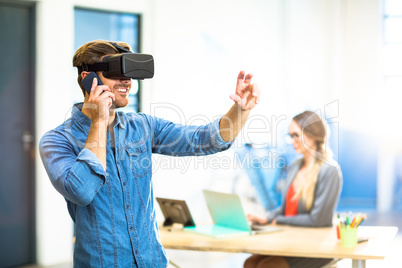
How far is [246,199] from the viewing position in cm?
611

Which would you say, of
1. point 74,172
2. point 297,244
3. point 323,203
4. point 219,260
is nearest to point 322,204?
point 323,203

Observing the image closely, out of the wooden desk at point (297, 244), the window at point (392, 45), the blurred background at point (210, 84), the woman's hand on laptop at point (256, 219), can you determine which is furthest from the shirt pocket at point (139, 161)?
the window at point (392, 45)

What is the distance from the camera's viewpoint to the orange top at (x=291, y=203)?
301 centimetres

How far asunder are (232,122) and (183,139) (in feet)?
0.65

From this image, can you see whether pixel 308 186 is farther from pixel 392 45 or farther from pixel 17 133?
pixel 392 45

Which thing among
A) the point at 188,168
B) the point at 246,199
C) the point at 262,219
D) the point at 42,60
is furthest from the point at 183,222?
the point at 246,199

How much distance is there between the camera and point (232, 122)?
A: 152 cm

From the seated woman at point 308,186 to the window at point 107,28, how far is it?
1610mm

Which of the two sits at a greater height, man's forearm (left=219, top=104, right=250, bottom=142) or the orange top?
man's forearm (left=219, top=104, right=250, bottom=142)

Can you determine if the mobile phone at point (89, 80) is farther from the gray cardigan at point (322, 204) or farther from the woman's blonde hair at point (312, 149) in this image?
the woman's blonde hair at point (312, 149)

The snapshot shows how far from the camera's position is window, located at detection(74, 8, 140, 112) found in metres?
4.25

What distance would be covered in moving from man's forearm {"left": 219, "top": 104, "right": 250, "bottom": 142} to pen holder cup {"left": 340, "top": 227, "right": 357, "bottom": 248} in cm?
96

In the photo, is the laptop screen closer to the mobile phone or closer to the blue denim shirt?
the blue denim shirt

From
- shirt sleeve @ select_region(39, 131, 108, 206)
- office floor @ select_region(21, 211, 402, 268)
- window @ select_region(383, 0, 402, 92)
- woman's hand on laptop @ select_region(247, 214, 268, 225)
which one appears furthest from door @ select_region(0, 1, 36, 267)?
window @ select_region(383, 0, 402, 92)
